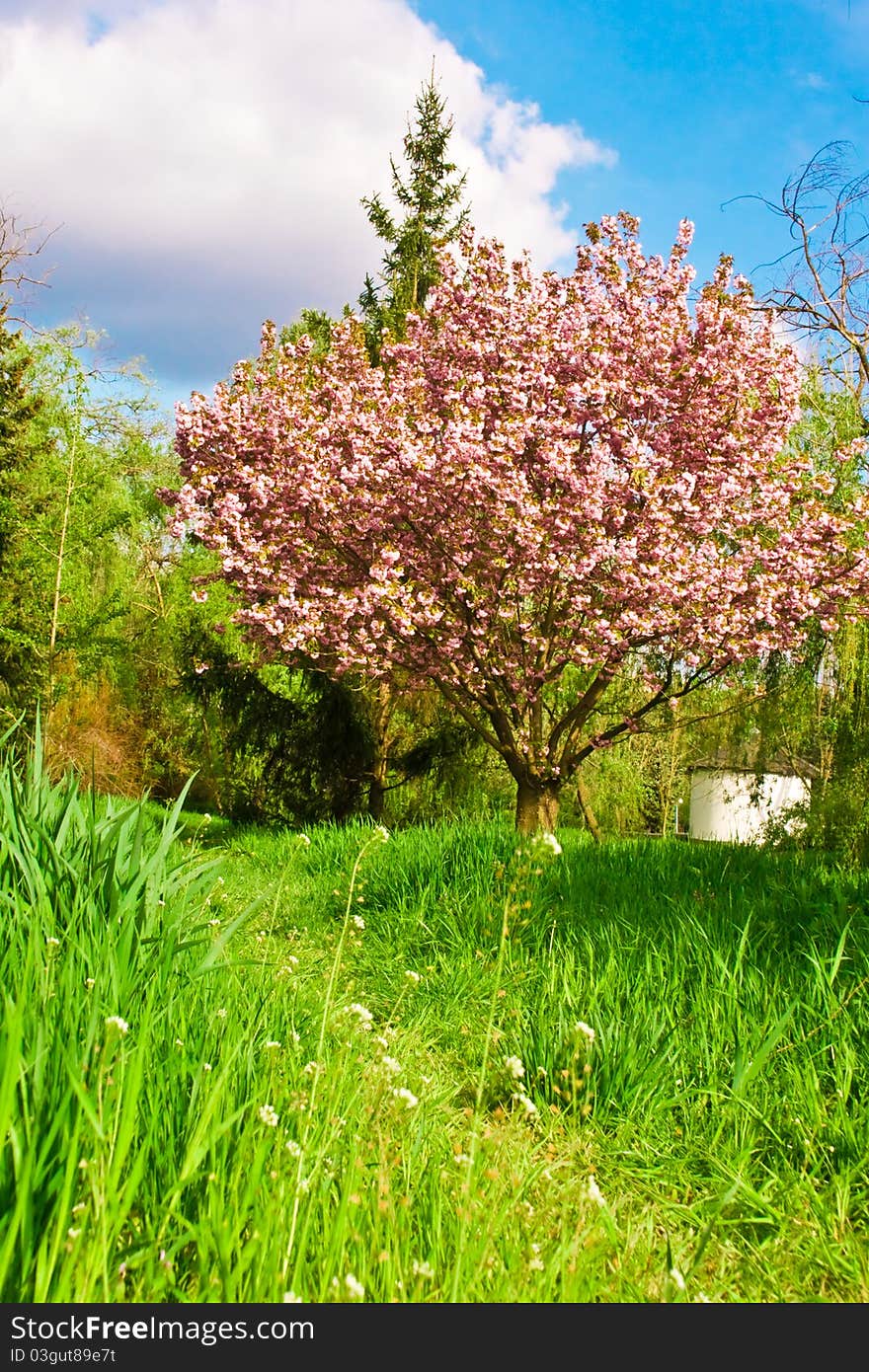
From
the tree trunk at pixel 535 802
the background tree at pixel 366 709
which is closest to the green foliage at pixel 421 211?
the background tree at pixel 366 709

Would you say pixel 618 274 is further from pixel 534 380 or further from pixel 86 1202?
pixel 86 1202

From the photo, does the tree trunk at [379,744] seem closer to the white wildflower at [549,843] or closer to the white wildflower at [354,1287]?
the white wildflower at [549,843]

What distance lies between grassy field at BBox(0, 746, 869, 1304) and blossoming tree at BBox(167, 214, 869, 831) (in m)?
4.45

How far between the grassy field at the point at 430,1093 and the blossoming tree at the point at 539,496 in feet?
14.6

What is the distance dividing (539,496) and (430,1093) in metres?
7.51

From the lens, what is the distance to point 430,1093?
368cm

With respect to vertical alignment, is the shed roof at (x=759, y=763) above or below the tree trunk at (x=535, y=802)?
above

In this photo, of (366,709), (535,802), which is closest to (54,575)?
(366,709)

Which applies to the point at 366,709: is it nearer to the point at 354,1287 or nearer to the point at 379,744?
the point at 379,744

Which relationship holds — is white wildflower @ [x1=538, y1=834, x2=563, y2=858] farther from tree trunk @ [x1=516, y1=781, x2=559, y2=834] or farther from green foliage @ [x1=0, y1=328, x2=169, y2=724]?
green foliage @ [x1=0, y1=328, x2=169, y2=724]

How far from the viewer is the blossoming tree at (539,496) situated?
954 cm

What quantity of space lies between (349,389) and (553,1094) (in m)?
9.01

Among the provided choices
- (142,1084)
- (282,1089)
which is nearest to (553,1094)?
(282,1089)

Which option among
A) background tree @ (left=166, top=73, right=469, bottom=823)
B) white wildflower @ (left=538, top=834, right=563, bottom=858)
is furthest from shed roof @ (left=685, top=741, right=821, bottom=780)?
white wildflower @ (left=538, top=834, right=563, bottom=858)
